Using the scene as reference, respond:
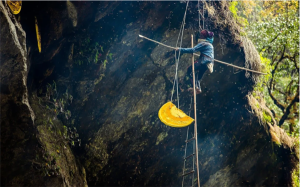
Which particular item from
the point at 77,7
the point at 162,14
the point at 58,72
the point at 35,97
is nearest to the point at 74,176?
the point at 35,97

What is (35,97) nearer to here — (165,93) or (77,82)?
(77,82)

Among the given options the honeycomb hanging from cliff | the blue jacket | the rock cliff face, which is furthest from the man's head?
the honeycomb hanging from cliff

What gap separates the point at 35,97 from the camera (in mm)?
7379

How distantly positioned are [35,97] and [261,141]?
7189mm

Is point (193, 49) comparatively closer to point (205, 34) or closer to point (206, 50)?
point (206, 50)

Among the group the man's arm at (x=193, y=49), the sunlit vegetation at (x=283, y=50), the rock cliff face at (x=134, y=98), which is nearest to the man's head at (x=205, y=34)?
the man's arm at (x=193, y=49)

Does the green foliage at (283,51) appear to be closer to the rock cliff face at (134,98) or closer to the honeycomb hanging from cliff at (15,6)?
the rock cliff face at (134,98)

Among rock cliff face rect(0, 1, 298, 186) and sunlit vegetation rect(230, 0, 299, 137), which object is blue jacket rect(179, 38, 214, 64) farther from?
sunlit vegetation rect(230, 0, 299, 137)

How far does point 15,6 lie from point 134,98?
3949 mm

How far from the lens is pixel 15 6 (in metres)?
6.00

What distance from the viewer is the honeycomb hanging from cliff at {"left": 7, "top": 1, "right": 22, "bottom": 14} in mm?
5863

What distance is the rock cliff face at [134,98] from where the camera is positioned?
24.7ft

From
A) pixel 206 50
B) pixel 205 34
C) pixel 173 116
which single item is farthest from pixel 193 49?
pixel 173 116

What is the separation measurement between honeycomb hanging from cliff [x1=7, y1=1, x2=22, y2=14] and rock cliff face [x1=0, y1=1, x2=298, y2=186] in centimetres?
85
